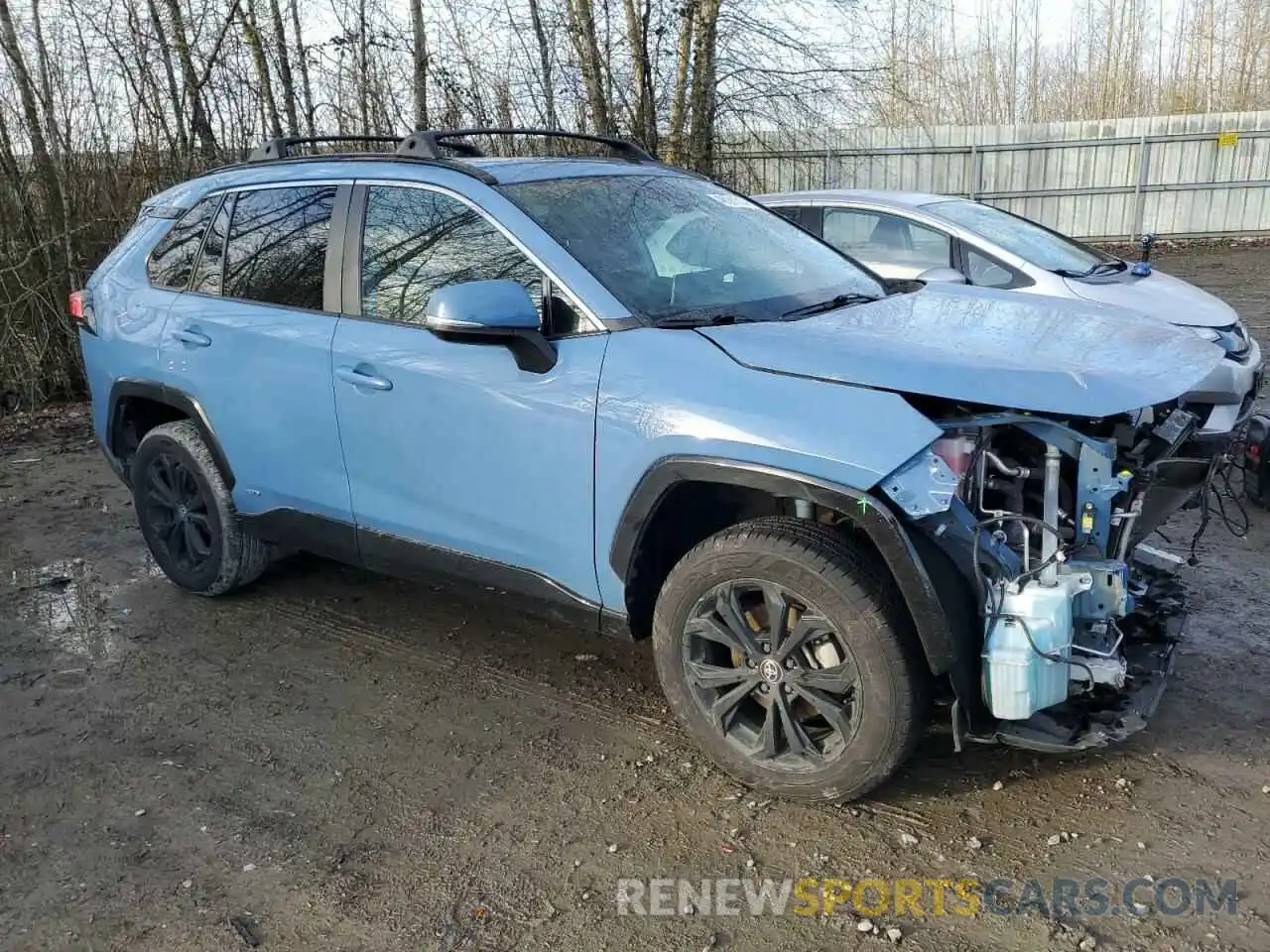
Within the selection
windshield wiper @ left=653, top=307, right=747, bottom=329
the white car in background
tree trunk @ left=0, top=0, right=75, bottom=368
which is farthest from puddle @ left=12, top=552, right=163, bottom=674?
the white car in background

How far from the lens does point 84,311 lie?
192 inches

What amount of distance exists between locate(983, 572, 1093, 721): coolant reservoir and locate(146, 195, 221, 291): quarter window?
3628 millimetres

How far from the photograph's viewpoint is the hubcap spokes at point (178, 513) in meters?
4.60

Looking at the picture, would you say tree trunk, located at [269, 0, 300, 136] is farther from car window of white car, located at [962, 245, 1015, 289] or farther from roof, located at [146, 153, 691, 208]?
car window of white car, located at [962, 245, 1015, 289]

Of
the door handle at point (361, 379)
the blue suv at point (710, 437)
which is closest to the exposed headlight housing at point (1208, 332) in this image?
the blue suv at point (710, 437)

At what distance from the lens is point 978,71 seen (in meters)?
30.3

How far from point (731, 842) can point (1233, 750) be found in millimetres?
1649

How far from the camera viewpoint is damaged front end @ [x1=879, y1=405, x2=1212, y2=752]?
2627mm

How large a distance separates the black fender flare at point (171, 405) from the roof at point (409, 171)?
842 millimetres

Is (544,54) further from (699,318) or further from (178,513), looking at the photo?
(699,318)

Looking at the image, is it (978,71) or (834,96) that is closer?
(834,96)

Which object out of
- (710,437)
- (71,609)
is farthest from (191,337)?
(710,437)

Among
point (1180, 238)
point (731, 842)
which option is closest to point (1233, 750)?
point (731, 842)

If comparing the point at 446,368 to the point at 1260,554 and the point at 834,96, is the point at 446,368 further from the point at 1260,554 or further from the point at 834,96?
the point at 834,96
